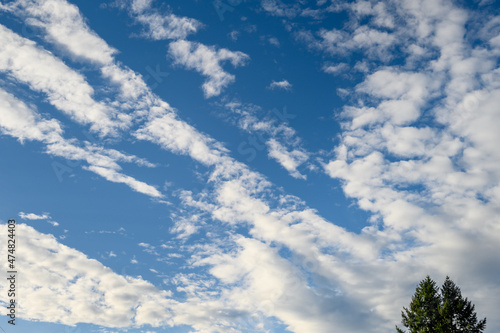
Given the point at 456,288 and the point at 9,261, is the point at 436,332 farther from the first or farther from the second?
the point at 9,261

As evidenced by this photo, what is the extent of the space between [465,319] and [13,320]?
Result: 45682 mm

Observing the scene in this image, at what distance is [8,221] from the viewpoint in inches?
1307

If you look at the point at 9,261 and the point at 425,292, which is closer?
the point at 9,261

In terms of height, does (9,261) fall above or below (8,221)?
below

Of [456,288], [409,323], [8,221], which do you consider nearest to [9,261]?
[8,221]

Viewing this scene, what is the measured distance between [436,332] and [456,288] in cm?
594

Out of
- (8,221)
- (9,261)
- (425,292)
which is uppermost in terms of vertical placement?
(425,292)

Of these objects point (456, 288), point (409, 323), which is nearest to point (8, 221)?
point (409, 323)

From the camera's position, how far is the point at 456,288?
157 feet

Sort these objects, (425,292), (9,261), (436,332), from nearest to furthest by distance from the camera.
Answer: (9,261) → (436,332) → (425,292)

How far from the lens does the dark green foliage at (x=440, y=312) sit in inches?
1804

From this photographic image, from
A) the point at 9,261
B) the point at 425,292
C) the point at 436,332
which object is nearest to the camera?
the point at 9,261

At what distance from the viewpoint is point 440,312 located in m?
46.2

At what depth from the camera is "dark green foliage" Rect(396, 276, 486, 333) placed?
4581cm
